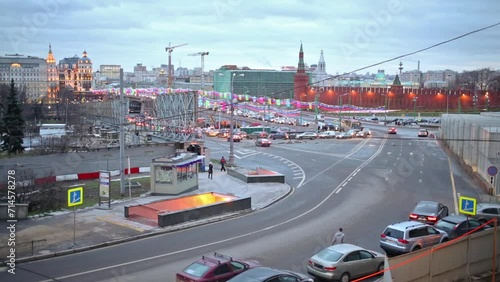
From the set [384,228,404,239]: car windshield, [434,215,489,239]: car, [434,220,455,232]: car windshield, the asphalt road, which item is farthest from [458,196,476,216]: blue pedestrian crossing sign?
the asphalt road

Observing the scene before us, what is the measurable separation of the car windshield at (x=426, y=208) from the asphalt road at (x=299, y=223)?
1.12 meters

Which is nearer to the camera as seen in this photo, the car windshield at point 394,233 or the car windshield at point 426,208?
the car windshield at point 394,233

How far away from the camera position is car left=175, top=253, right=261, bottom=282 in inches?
451

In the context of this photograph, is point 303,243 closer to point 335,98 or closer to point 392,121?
point 392,121

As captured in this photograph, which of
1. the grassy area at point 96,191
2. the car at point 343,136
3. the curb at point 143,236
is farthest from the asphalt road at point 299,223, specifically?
the car at point 343,136

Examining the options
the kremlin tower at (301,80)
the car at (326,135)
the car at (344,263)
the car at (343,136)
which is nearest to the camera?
the car at (344,263)

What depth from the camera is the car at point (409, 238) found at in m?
15.2

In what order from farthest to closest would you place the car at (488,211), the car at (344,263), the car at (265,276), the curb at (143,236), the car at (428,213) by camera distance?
the car at (488,211), the car at (428,213), the curb at (143,236), the car at (344,263), the car at (265,276)

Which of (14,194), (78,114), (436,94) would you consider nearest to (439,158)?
(14,194)

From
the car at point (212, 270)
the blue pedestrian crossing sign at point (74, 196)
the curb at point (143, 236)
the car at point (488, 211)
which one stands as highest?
the blue pedestrian crossing sign at point (74, 196)

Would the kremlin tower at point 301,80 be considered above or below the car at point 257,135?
above

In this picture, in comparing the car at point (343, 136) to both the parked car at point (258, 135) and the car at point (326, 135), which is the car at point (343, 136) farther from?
the parked car at point (258, 135)

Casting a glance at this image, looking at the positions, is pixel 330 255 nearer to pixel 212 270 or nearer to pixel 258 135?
pixel 212 270

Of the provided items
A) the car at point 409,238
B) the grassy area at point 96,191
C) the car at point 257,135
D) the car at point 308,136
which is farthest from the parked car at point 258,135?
the car at point 409,238
